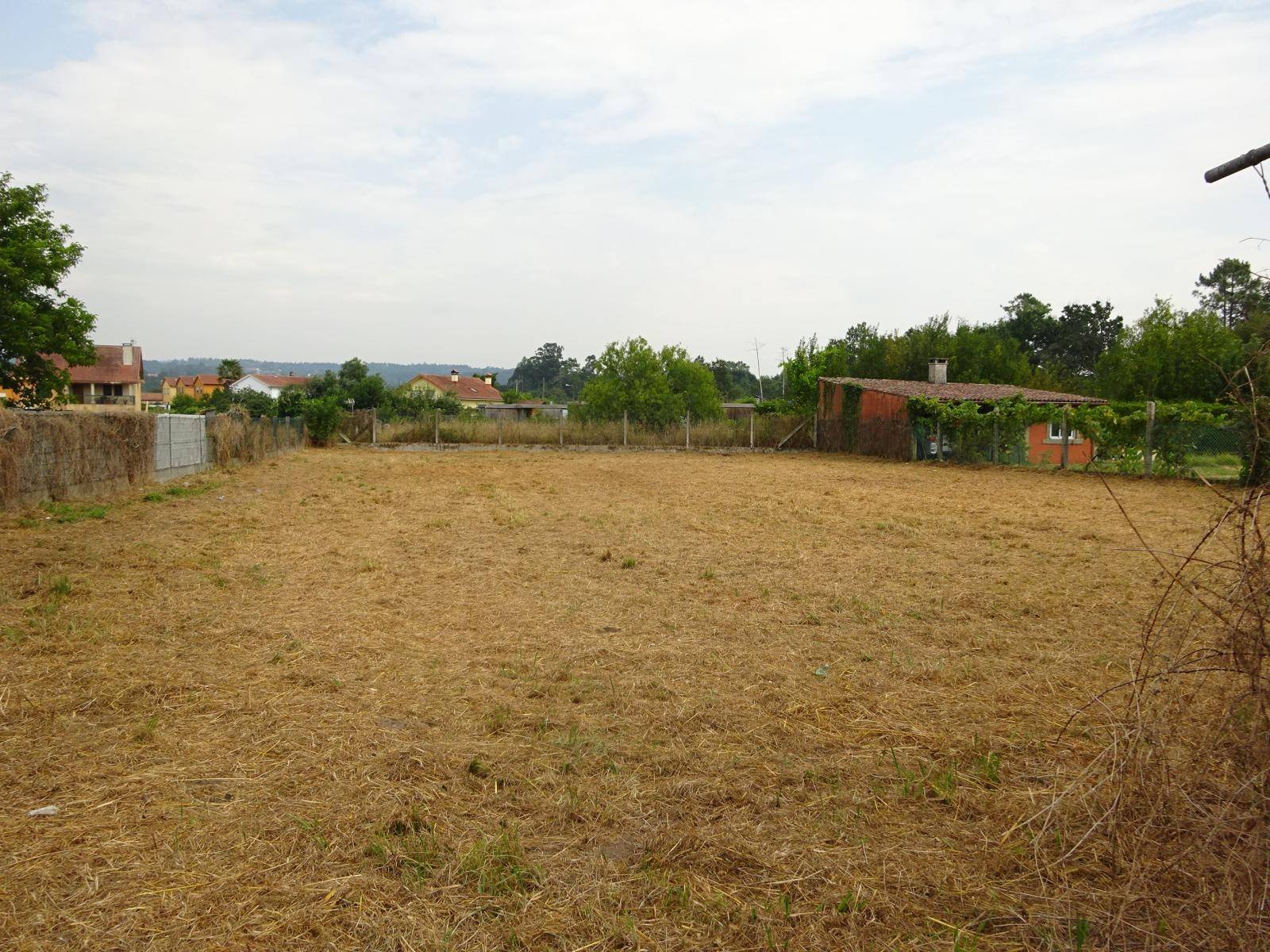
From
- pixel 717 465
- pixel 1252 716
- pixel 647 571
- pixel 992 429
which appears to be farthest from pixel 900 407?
pixel 1252 716

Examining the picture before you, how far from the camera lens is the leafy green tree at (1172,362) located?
35.5m

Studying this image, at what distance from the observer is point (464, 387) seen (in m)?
92.9

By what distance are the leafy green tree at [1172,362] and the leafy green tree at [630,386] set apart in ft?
66.8

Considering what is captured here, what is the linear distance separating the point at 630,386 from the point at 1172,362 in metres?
23.8

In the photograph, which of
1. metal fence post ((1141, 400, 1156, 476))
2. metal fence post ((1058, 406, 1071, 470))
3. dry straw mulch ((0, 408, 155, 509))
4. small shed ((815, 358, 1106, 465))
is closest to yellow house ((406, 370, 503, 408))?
small shed ((815, 358, 1106, 465))

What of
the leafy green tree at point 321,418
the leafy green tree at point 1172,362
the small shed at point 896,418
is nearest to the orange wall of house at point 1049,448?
the small shed at point 896,418

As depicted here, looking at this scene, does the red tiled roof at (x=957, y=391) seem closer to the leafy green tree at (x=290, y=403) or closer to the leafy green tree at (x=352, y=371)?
the leafy green tree at (x=290, y=403)

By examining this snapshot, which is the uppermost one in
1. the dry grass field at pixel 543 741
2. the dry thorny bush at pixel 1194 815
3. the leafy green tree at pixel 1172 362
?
the leafy green tree at pixel 1172 362

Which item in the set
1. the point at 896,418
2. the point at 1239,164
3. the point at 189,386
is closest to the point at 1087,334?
the point at 896,418

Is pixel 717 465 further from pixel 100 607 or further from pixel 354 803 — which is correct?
pixel 354 803

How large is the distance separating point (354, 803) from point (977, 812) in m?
2.60

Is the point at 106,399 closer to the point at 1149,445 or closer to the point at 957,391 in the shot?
the point at 957,391

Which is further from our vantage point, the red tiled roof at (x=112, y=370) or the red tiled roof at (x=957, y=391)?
the red tiled roof at (x=112, y=370)

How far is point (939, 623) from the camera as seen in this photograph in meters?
6.51
